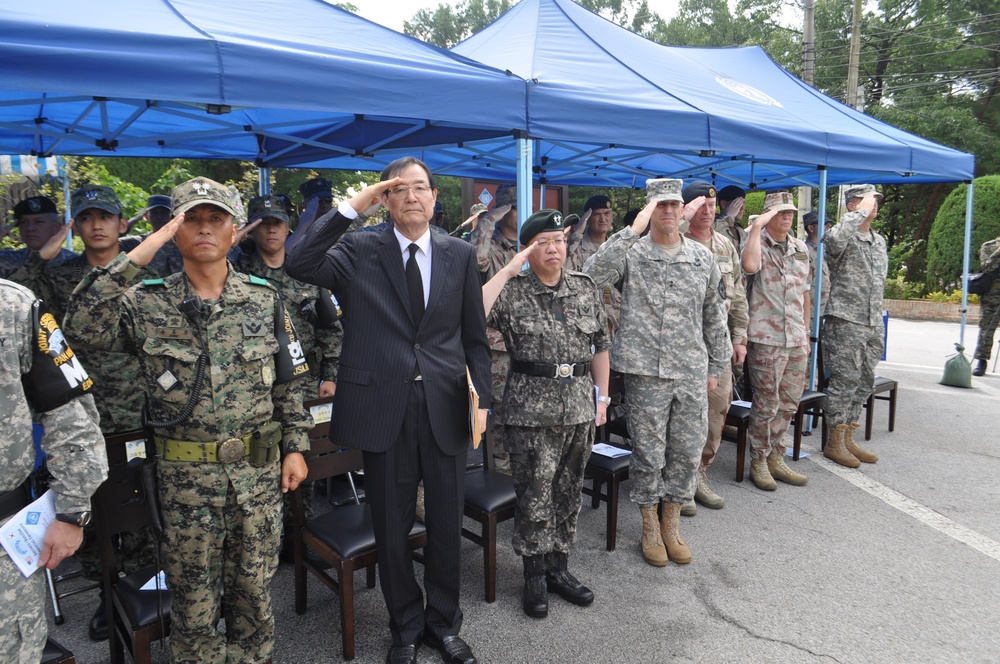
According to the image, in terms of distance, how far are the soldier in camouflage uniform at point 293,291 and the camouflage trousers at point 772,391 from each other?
288 centimetres

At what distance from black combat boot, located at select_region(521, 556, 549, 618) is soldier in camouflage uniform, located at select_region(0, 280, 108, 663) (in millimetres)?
1872

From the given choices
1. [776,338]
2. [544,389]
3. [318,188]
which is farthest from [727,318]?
[318,188]

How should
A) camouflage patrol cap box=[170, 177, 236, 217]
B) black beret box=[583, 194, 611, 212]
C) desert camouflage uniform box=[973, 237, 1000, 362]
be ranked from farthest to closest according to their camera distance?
desert camouflage uniform box=[973, 237, 1000, 362] → black beret box=[583, 194, 611, 212] → camouflage patrol cap box=[170, 177, 236, 217]

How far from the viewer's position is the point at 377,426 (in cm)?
233

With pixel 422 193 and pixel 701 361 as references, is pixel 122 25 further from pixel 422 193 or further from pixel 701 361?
pixel 701 361

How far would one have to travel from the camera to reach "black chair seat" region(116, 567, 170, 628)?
2.12 m

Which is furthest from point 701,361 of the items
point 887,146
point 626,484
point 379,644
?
point 887,146

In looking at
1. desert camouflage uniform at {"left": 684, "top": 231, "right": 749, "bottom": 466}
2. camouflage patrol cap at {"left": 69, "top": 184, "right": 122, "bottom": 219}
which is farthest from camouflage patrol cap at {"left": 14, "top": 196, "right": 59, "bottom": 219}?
desert camouflage uniform at {"left": 684, "top": 231, "right": 749, "bottom": 466}

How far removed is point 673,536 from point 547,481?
1.05 meters

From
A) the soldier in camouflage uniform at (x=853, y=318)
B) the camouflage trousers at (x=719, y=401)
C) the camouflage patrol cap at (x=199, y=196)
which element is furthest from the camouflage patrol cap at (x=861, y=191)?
the camouflage patrol cap at (x=199, y=196)

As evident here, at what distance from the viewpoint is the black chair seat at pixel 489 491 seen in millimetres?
2967

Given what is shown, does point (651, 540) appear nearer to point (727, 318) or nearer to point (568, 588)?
point (568, 588)

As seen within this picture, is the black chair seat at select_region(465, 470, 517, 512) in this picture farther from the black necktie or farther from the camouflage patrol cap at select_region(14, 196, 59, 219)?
the camouflage patrol cap at select_region(14, 196, 59, 219)

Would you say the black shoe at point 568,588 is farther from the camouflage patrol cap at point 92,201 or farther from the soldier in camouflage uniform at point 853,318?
the soldier in camouflage uniform at point 853,318
